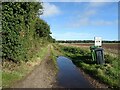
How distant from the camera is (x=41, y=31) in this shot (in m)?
61.5

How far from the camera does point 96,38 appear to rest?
2859 cm

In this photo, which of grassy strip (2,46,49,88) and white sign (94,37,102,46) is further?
white sign (94,37,102,46)

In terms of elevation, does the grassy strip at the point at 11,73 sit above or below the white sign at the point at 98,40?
below

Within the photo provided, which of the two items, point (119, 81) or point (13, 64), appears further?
point (13, 64)

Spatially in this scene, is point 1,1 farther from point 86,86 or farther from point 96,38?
point 96,38

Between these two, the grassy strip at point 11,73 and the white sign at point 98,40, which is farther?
the white sign at point 98,40

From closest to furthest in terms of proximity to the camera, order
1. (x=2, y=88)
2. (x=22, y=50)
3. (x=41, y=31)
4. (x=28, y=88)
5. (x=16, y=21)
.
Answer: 1. (x=2, y=88)
2. (x=28, y=88)
3. (x=16, y=21)
4. (x=22, y=50)
5. (x=41, y=31)

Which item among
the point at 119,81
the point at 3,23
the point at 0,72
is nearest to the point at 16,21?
the point at 3,23

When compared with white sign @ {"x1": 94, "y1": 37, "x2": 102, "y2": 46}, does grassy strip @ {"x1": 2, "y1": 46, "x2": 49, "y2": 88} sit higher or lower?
lower

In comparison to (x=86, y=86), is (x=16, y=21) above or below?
above

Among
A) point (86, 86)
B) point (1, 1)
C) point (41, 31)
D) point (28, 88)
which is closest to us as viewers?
point (28, 88)

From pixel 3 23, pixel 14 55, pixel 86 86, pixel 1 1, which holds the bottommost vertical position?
pixel 86 86

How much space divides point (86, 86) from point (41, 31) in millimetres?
44285

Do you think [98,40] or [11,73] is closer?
[11,73]
